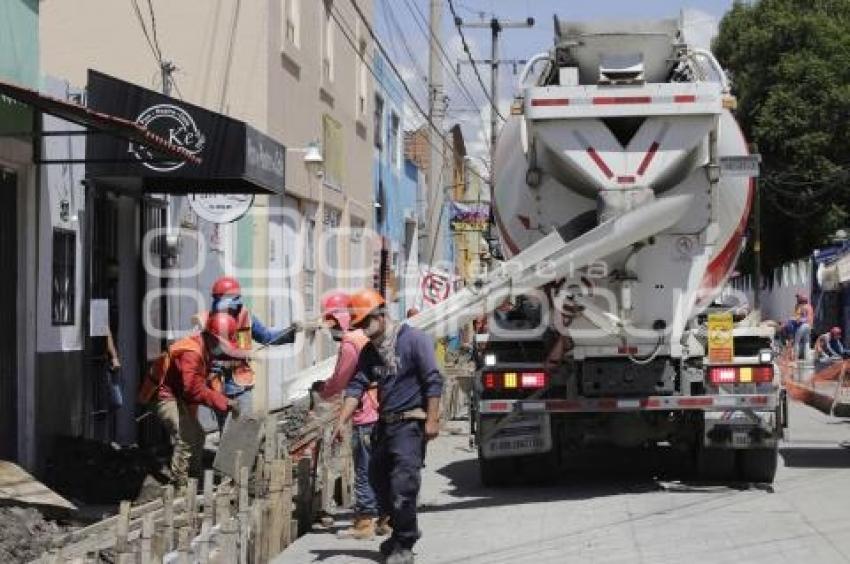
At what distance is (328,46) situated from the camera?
22750 millimetres

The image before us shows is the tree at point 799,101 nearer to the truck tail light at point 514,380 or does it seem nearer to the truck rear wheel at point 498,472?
the truck rear wheel at point 498,472

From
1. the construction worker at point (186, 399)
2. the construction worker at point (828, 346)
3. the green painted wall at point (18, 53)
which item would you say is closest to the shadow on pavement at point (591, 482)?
the construction worker at point (186, 399)

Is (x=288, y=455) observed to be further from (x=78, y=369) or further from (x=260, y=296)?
(x=260, y=296)

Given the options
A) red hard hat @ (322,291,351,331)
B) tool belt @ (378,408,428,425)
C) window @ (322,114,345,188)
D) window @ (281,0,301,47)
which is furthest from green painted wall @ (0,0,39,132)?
window @ (322,114,345,188)

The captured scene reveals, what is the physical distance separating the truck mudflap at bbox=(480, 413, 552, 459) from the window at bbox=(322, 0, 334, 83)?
12.1 metres

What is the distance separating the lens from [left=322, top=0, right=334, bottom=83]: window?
2242cm

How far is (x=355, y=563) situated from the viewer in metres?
8.42

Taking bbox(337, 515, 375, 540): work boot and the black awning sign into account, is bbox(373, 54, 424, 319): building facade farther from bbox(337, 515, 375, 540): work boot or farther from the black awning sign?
bbox(337, 515, 375, 540): work boot

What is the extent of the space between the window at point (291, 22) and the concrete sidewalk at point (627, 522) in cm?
851

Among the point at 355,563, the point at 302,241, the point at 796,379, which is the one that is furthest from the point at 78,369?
the point at 796,379

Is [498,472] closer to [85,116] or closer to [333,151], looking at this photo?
[85,116]

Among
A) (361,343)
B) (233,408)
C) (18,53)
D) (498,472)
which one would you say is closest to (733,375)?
(498,472)

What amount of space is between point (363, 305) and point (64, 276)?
12.5 feet

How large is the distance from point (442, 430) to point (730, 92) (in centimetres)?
835
